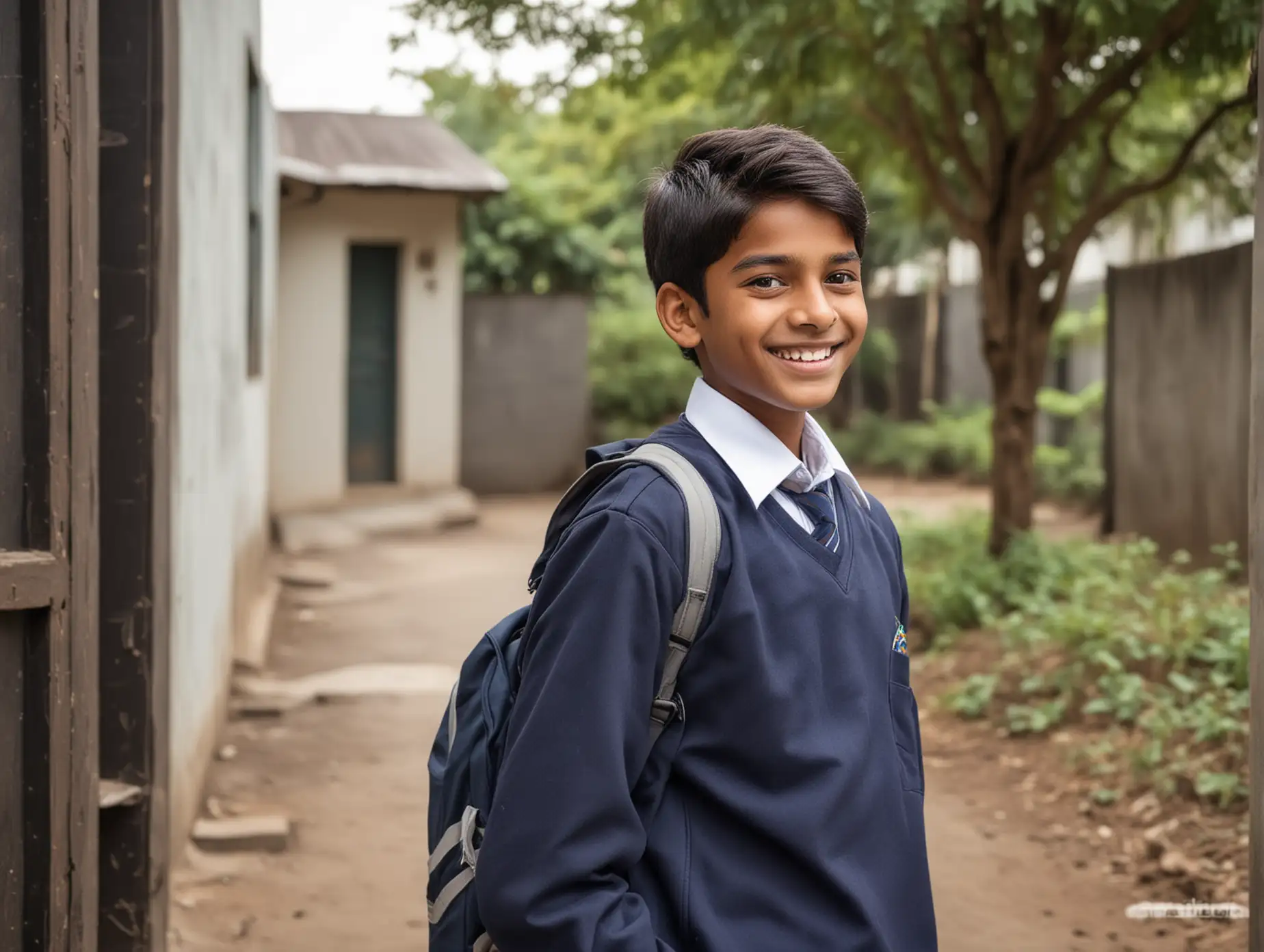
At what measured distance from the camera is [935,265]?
84.1 ft

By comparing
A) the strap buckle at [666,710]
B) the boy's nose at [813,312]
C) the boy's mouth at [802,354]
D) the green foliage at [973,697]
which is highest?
the boy's nose at [813,312]

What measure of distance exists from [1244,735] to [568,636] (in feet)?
15.3

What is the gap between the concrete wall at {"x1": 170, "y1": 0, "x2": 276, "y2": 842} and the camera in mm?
4781

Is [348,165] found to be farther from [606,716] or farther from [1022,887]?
[606,716]

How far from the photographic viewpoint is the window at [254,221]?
28.8 feet

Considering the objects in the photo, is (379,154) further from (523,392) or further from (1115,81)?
(1115,81)

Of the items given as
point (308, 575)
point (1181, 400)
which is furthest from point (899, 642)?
point (308, 575)

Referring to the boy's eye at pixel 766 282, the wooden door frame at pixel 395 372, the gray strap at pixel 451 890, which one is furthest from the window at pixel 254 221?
the gray strap at pixel 451 890

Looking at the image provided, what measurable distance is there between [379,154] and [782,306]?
14302 mm

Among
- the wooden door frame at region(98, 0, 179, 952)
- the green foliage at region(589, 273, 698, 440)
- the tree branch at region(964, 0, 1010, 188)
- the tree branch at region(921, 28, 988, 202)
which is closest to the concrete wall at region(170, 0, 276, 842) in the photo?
the wooden door frame at region(98, 0, 179, 952)

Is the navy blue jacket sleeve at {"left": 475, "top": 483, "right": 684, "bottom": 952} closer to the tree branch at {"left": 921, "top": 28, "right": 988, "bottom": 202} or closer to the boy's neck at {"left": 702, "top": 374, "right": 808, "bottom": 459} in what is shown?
the boy's neck at {"left": 702, "top": 374, "right": 808, "bottom": 459}

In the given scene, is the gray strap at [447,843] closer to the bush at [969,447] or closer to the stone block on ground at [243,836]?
the stone block on ground at [243,836]

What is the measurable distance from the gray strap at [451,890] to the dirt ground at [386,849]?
275cm

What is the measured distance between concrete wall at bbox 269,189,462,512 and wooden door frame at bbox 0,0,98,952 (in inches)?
474
